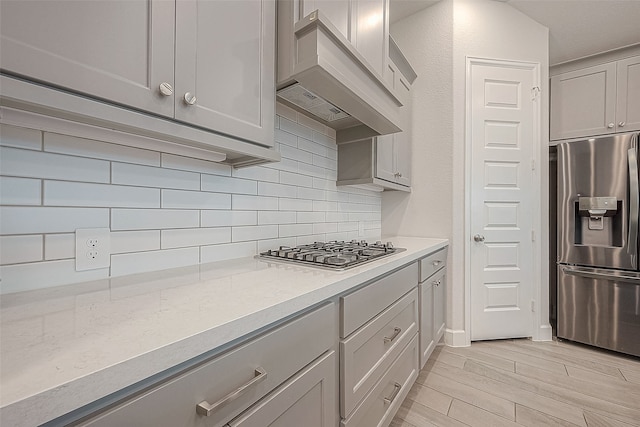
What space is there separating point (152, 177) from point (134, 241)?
0.23 meters

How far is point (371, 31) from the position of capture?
4.93ft

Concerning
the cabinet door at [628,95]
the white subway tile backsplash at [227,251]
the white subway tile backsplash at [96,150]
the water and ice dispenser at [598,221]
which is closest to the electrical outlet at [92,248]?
the white subway tile backsplash at [96,150]

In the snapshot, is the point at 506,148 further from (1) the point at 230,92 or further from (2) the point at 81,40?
(2) the point at 81,40

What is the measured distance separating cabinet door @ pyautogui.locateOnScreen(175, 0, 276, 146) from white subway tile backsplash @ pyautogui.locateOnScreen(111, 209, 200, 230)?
39cm

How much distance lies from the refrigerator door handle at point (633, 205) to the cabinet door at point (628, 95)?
2.07ft

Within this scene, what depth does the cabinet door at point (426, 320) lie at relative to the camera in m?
1.73

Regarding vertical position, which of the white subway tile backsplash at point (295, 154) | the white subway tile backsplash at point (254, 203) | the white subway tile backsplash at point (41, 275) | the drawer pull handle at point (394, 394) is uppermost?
the white subway tile backsplash at point (295, 154)

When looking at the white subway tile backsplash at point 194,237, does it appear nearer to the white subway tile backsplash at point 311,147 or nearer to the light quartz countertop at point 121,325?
the light quartz countertop at point 121,325

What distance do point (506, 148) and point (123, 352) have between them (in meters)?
3.01

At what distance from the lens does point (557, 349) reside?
7.87 feet

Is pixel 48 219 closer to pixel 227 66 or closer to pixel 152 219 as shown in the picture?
pixel 152 219

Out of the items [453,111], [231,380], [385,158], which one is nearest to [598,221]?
[453,111]

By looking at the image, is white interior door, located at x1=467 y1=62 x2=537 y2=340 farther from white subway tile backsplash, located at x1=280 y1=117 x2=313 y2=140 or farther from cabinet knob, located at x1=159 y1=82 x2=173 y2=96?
cabinet knob, located at x1=159 y1=82 x2=173 y2=96

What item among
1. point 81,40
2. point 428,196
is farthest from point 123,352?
point 428,196
